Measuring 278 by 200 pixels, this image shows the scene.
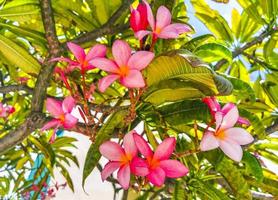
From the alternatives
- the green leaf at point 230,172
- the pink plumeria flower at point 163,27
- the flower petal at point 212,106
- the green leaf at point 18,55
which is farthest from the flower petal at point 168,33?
the green leaf at point 18,55

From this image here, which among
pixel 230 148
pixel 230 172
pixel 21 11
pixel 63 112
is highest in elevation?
pixel 21 11

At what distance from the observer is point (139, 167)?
1.82 ft

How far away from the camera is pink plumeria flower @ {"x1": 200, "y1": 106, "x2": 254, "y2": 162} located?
0.55 metres

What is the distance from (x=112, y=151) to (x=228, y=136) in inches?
6.1

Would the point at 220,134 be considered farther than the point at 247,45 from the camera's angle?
No

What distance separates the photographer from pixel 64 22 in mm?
1120

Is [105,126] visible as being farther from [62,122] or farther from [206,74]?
[206,74]

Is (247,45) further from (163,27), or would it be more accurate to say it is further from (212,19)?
(163,27)

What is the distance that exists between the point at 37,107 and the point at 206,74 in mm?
447

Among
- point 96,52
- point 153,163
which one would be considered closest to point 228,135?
point 153,163

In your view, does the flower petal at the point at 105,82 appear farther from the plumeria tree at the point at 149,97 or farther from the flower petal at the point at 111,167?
the flower petal at the point at 111,167

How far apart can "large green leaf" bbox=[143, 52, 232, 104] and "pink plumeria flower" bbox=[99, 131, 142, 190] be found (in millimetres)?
89

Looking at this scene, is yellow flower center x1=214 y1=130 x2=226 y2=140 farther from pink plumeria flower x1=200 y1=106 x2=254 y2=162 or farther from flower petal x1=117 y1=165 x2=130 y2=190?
flower petal x1=117 y1=165 x2=130 y2=190

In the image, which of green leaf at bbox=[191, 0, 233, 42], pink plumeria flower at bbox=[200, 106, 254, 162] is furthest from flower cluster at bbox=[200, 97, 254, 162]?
green leaf at bbox=[191, 0, 233, 42]
